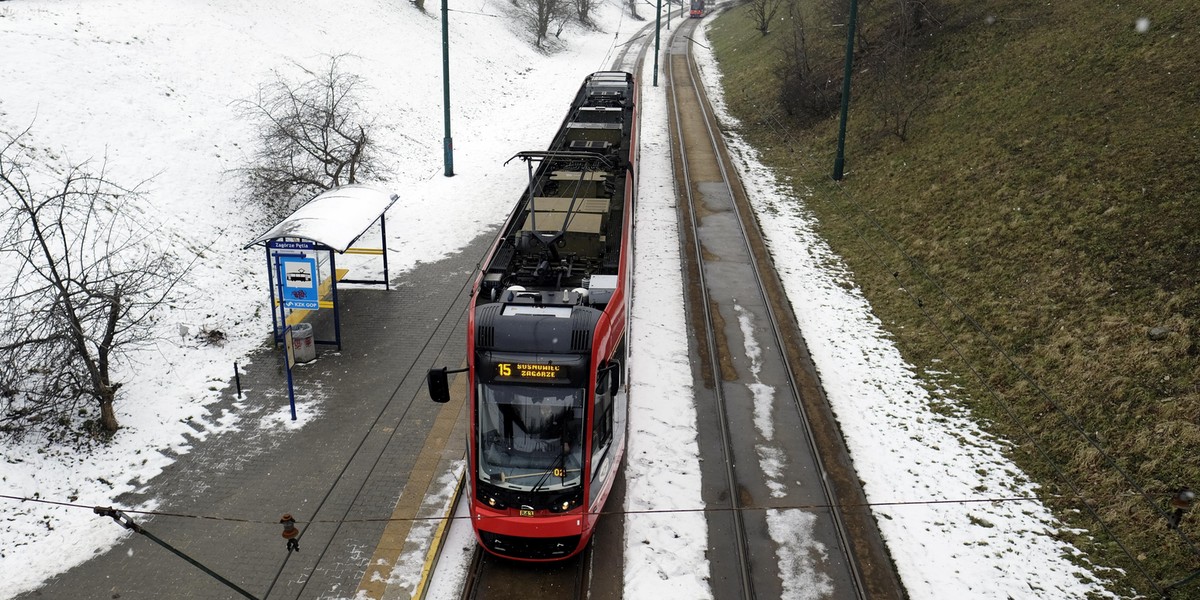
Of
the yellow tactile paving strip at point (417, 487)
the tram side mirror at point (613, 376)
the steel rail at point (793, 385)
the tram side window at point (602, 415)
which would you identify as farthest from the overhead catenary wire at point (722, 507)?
the tram side mirror at point (613, 376)

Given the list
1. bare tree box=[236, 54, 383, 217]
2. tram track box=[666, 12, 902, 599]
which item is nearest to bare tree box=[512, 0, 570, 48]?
bare tree box=[236, 54, 383, 217]

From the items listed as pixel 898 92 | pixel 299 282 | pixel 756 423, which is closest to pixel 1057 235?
pixel 756 423

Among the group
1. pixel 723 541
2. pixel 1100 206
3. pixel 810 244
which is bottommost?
pixel 723 541

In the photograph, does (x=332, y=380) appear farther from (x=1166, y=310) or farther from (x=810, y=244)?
(x=1166, y=310)

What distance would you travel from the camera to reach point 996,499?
10.9 metres

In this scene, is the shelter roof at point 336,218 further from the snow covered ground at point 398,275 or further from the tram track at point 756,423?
the tram track at point 756,423

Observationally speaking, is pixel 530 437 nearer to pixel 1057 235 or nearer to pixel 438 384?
pixel 438 384

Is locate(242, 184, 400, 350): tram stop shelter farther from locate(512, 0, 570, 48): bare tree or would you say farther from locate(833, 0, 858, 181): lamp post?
locate(512, 0, 570, 48): bare tree

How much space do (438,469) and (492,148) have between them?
20.7m

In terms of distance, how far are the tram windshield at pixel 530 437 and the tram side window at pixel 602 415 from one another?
218 millimetres

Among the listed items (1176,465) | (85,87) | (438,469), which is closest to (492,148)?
(85,87)

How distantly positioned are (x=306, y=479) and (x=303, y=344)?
12.9 ft

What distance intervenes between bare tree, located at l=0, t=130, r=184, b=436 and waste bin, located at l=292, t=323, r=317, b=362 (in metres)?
2.44

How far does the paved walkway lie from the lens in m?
9.33
